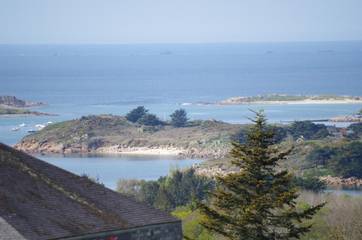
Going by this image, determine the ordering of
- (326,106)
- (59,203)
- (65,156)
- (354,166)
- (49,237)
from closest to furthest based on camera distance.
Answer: (49,237) < (59,203) < (354,166) < (65,156) < (326,106)

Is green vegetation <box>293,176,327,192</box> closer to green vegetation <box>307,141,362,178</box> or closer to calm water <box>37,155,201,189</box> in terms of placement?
calm water <box>37,155,201,189</box>

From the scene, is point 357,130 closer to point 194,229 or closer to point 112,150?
point 112,150

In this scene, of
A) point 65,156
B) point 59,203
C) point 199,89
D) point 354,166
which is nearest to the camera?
point 59,203

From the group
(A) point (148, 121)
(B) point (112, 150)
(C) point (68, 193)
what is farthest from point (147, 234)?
(A) point (148, 121)

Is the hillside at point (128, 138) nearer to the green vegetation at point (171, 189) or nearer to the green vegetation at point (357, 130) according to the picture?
the green vegetation at point (357, 130)

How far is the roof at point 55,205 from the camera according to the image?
2039 cm

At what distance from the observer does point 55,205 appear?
70.2 feet

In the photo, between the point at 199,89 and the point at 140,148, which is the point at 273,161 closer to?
the point at 140,148

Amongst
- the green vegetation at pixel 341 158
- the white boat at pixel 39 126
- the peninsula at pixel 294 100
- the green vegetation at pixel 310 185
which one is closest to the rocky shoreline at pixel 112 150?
the white boat at pixel 39 126

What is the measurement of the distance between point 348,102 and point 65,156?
186 feet

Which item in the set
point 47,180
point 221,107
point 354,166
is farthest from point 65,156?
point 47,180

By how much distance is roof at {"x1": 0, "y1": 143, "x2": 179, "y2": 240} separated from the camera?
66.9 ft

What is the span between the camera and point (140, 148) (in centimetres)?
9781

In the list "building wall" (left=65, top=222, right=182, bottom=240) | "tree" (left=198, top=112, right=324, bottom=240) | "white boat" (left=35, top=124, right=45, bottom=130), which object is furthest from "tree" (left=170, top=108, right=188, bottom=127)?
"tree" (left=198, top=112, right=324, bottom=240)
